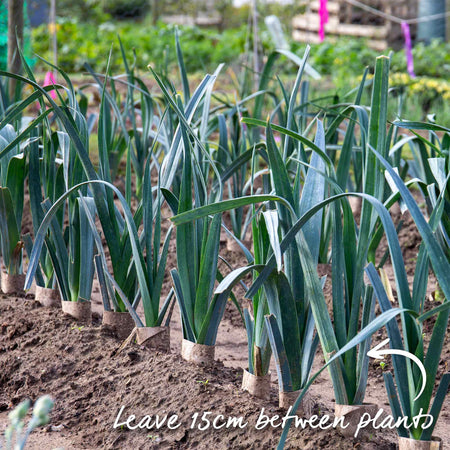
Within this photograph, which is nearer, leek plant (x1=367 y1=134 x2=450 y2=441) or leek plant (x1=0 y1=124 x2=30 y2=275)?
leek plant (x1=367 y1=134 x2=450 y2=441)

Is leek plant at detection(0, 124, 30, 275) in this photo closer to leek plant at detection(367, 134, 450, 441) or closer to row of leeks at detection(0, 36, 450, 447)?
row of leeks at detection(0, 36, 450, 447)

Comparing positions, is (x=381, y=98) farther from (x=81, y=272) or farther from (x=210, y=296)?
(x=81, y=272)

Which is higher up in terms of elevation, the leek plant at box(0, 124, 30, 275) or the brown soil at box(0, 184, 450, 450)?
the leek plant at box(0, 124, 30, 275)

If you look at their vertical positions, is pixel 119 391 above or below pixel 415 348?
below

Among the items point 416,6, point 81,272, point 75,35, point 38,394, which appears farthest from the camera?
point 416,6

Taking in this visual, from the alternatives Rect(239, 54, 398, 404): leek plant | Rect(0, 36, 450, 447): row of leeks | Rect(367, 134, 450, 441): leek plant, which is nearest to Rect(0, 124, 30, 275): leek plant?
Rect(0, 36, 450, 447): row of leeks

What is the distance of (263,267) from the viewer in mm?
1230

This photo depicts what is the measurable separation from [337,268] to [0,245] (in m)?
1.30

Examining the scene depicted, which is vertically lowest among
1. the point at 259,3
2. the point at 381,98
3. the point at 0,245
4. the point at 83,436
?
the point at 83,436

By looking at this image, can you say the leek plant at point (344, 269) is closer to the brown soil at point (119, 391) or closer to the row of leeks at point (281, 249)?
the row of leeks at point (281, 249)

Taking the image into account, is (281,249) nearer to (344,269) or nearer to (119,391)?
(344,269)

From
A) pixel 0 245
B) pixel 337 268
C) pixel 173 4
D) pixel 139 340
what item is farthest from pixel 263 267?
pixel 173 4

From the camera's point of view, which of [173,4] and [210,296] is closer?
[210,296]

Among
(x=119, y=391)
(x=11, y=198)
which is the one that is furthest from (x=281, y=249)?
(x=11, y=198)
